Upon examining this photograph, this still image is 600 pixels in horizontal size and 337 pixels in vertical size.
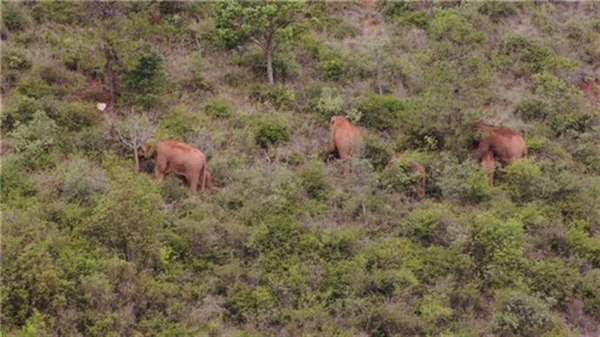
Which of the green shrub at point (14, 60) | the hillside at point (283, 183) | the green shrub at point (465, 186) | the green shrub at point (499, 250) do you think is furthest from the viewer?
the green shrub at point (14, 60)

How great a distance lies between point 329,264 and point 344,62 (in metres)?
8.60

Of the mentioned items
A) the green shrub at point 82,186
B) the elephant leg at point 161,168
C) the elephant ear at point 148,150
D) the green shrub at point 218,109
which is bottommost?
the green shrub at point 218,109

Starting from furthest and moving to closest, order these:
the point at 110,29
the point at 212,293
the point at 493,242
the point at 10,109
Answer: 1. the point at 110,29
2. the point at 10,109
3. the point at 493,242
4. the point at 212,293

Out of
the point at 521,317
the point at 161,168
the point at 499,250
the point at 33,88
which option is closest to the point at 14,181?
the point at 161,168

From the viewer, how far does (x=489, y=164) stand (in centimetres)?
1614

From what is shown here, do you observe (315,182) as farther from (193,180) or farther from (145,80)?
(145,80)

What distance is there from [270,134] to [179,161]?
9.56 feet

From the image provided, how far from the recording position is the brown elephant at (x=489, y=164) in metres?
15.9

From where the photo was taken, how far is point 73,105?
16.3 metres

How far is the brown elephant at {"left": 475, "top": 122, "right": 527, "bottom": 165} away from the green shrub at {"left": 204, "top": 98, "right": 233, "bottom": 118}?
5623 mm

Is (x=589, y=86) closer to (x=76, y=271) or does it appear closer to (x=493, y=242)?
(x=493, y=242)

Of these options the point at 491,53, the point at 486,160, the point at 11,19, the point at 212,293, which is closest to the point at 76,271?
the point at 212,293

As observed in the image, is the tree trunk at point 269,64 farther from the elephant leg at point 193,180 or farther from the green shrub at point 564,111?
the green shrub at point 564,111

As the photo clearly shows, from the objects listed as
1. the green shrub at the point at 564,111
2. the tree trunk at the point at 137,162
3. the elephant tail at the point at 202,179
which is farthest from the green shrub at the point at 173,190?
the green shrub at the point at 564,111
